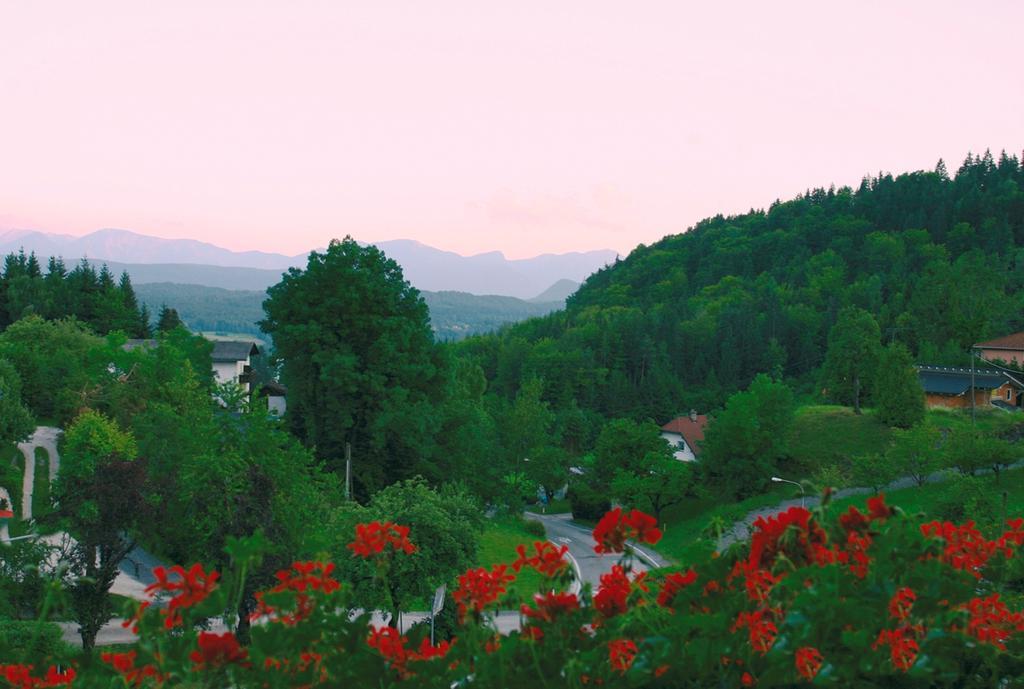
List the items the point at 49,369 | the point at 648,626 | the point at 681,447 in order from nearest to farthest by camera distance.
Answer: the point at 648,626, the point at 49,369, the point at 681,447

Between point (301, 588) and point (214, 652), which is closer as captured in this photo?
point (214, 652)

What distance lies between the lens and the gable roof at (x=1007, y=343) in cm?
6300

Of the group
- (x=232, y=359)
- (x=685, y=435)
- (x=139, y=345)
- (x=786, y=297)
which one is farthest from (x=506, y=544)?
(x=786, y=297)

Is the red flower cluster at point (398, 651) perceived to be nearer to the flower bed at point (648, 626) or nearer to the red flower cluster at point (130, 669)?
the flower bed at point (648, 626)

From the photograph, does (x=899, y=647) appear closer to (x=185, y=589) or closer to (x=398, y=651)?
(x=398, y=651)

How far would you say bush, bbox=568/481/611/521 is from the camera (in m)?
47.8

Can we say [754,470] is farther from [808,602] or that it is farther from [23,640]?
[808,602]

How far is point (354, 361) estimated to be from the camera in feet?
90.4

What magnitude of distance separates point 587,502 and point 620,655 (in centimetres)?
4609

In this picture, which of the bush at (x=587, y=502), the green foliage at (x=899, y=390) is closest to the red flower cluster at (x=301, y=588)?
the green foliage at (x=899, y=390)

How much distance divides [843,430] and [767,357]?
36.8 m

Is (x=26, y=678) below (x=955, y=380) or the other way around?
the other way around

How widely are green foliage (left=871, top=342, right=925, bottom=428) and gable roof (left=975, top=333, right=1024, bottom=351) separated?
23.7 m

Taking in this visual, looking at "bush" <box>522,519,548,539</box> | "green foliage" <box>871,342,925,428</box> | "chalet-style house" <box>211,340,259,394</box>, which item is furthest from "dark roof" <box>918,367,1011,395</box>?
"chalet-style house" <box>211,340,259,394</box>
